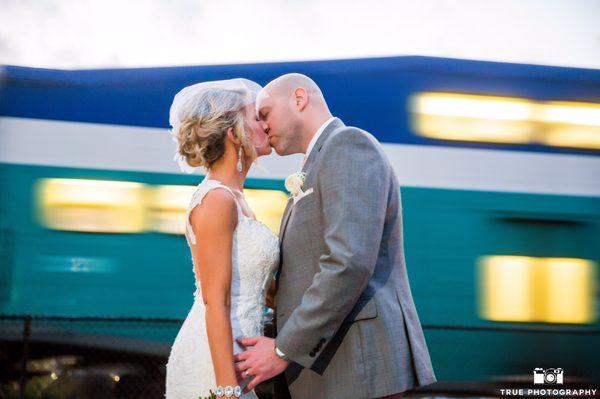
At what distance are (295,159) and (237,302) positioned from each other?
5190 millimetres

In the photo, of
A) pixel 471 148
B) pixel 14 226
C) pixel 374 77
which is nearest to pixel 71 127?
pixel 14 226

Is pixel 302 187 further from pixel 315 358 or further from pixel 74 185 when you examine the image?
pixel 74 185

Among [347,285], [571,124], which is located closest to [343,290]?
[347,285]

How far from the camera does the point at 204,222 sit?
287cm

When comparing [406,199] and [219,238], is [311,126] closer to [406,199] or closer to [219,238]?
[219,238]

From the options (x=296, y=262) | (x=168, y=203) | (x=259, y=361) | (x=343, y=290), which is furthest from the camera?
(x=168, y=203)

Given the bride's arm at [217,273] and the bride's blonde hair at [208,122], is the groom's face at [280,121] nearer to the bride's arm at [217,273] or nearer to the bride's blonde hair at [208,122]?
the bride's blonde hair at [208,122]

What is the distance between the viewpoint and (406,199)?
8.15m

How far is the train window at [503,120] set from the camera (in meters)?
8.15

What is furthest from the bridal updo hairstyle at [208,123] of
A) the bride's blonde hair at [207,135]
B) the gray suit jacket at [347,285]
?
the gray suit jacket at [347,285]

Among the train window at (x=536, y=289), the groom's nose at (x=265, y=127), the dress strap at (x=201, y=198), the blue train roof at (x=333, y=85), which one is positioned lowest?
the dress strap at (x=201, y=198)

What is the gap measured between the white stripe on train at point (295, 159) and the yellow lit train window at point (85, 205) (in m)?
0.20

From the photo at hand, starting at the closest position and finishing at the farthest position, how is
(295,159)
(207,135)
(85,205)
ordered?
(207,135), (85,205), (295,159)

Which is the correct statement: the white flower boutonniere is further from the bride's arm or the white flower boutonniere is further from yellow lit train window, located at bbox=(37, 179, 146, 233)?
yellow lit train window, located at bbox=(37, 179, 146, 233)
